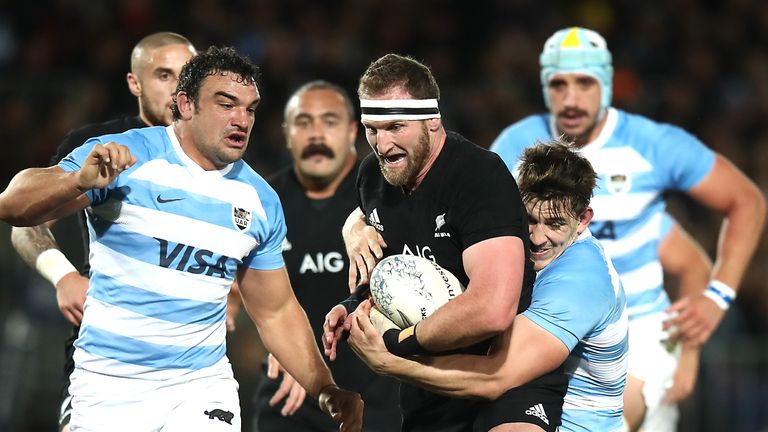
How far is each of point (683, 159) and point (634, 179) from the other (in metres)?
0.31

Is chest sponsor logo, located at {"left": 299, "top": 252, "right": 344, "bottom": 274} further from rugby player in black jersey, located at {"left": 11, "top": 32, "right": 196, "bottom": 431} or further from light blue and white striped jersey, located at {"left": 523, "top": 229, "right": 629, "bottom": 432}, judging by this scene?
light blue and white striped jersey, located at {"left": 523, "top": 229, "right": 629, "bottom": 432}

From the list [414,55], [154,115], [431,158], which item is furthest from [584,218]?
[414,55]

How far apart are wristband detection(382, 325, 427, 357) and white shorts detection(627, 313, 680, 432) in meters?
2.38

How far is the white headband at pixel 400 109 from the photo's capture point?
4.43m

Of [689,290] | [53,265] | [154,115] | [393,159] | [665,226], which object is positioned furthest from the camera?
[665,226]

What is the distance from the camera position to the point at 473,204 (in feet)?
14.3

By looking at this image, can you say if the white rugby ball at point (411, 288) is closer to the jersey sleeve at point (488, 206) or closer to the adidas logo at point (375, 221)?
the jersey sleeve at point (488, 206)

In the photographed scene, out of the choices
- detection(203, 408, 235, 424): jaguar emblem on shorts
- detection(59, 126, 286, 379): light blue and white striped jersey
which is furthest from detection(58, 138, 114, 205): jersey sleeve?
detection(203, 408, 235, 424): jaguar emblem on shorts

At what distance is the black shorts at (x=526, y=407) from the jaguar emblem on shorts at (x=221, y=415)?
1.05m

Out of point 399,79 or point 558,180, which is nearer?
point 399,79

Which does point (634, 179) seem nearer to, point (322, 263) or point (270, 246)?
point (322, 263)

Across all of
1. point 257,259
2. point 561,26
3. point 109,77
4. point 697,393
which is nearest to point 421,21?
point 561,26

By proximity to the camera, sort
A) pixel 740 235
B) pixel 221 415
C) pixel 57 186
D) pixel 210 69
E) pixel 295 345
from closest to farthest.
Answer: pixel 57 186
pixel 221 415
pixel 210 69
pixel 295 345
pixel 740 235

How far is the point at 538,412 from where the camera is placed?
14.9 ft
